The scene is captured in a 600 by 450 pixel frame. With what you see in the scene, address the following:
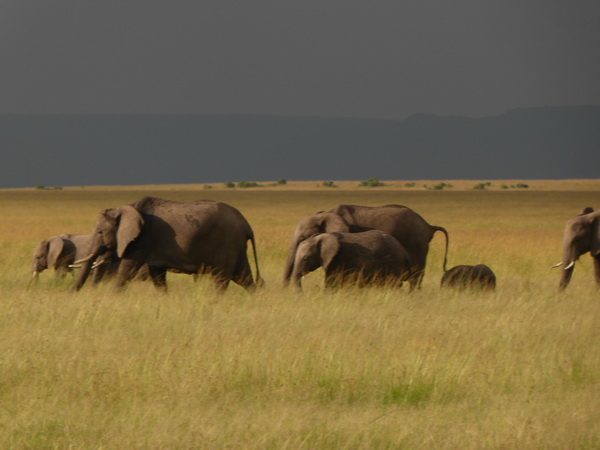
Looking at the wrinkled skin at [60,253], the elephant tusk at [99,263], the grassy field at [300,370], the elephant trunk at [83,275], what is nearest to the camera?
the grassy field at [300,370]

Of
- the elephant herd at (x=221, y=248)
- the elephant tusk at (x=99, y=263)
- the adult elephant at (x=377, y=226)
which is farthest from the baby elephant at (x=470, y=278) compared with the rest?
the elephant tusk at (x=99, y=263)

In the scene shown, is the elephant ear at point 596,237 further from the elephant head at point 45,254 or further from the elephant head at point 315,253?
the elephant head at point 45,254

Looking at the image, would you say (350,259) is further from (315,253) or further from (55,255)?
(55,255)

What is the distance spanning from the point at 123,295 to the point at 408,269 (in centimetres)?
403

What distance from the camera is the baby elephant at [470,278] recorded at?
579 inches

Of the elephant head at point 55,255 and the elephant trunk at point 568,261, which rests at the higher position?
the elephant trunk at point 568,261

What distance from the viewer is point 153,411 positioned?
6.95 m

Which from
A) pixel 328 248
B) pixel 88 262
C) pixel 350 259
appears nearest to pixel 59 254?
pixel 88 262

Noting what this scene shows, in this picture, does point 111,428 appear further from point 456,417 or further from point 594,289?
point 594,289

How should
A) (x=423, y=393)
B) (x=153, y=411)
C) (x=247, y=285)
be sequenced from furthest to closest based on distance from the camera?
(x=247, y=285), (x=423, y=393), (x=153, y=411)

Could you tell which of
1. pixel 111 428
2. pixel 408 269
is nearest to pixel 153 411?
pixel 111 428

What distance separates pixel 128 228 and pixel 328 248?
2714 mm

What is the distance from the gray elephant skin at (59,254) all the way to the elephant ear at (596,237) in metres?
8.08

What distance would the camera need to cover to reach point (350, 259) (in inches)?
539
